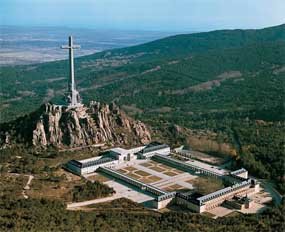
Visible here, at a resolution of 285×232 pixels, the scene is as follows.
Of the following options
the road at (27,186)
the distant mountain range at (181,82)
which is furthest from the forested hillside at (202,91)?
the road at (27,186)

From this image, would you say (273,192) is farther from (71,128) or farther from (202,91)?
(202,91)

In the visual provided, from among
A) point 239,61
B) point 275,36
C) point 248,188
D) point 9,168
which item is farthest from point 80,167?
point 275,36

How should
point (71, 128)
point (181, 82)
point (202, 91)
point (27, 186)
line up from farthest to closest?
1. point (181, 82)
2. point (202, 91)
3. point (71, 128)
4. point (27, 186)

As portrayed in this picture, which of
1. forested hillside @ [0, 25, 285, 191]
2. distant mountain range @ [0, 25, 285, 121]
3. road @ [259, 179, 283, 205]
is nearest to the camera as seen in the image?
road @ [259, 179, 283, 205]

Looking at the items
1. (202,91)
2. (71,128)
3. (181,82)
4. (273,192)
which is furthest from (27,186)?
(181,82)

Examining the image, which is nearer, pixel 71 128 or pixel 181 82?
pixel 71 128

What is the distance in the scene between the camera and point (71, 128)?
60844 mm

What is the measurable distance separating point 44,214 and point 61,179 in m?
12.3

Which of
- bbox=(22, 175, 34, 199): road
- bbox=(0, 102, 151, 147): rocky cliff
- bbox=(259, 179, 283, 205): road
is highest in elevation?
bbox=(0, 102, 151, 147): rocky cliff

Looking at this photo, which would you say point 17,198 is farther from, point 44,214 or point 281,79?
point 281,79

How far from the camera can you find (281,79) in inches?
4419

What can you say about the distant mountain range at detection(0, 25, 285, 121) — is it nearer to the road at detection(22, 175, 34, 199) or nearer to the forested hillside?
the forested hillside

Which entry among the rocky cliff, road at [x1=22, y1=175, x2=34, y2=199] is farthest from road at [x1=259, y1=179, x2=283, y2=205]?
road at [x1=22, y1=175, x2=34, y2=199]

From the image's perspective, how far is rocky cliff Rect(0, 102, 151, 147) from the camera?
5981cm
